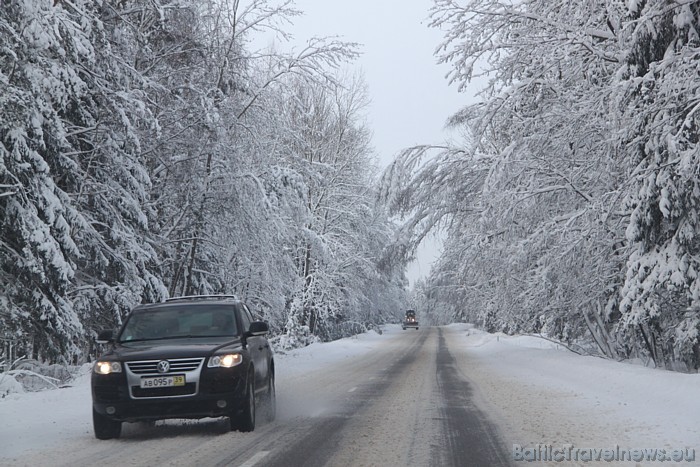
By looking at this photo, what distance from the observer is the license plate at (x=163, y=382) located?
32.0ft

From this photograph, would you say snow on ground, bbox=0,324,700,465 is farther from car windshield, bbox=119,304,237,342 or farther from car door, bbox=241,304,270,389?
car door, bbox=241,304,270,389

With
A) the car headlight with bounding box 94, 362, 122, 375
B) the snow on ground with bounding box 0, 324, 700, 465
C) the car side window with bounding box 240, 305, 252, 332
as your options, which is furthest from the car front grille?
the car side window with bounding box 240, 305, 252, 332

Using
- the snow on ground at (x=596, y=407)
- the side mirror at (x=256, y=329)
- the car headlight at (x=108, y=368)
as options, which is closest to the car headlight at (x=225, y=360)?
the side mirror at (x=256, y=329)

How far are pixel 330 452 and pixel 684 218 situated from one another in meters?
8.59

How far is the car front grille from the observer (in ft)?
32.3

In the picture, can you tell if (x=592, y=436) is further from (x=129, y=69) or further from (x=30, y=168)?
(x=129, y=69)

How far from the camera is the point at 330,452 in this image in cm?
854

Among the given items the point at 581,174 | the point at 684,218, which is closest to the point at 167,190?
the point at 581,174

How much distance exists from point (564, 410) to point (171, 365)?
612 cm

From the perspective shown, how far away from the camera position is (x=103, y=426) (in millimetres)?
9922

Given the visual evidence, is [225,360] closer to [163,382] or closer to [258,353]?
[163,382]

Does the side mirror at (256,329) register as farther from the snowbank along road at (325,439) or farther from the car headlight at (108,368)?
the car headlight at (108,368)

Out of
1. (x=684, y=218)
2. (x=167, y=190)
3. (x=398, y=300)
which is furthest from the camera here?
(x=398, y=300)

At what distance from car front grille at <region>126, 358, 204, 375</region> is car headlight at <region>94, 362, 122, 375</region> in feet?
0.39
